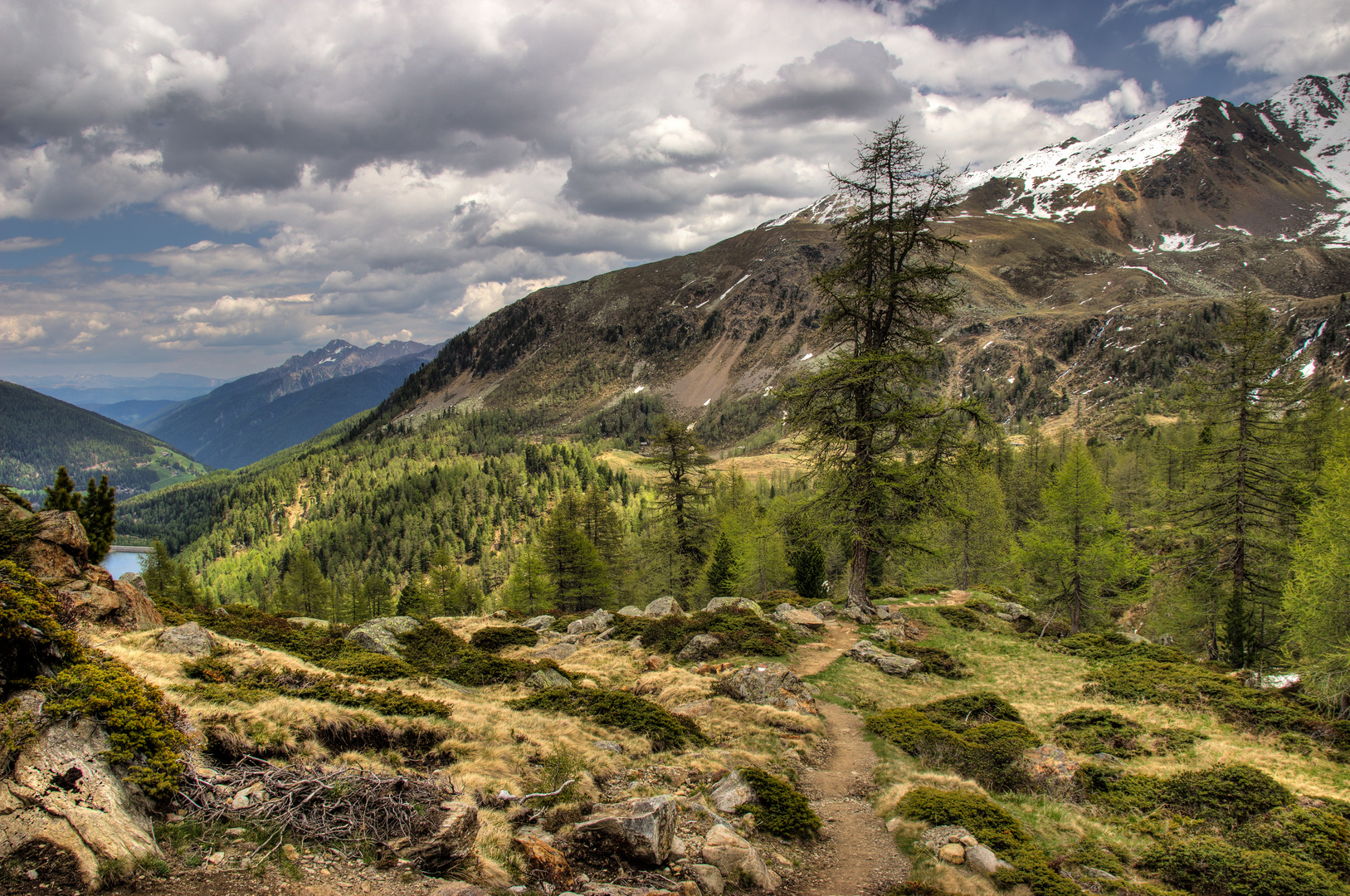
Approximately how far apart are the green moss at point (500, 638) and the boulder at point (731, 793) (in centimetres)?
1614

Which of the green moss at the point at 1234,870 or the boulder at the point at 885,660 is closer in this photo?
the green moss at the point at 1234,870

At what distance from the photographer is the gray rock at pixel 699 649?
893 inches

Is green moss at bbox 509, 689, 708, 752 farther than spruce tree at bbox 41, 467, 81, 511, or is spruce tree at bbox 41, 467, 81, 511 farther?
spruce tree at bbox 41, 467, 81, 511

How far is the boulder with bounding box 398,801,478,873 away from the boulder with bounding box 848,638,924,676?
58.7 feet

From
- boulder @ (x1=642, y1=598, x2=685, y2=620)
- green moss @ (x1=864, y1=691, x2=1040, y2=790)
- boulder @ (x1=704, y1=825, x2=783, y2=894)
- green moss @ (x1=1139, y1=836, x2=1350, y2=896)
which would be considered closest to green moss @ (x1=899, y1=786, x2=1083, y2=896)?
green moss @ (x1=1139, y1=836, x2=1350, y2=896)

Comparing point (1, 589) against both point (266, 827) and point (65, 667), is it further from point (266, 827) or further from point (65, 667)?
point (266, 827)

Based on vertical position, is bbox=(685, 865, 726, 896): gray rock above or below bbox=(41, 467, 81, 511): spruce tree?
below

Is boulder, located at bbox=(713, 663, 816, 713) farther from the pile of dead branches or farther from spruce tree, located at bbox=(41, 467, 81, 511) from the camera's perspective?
spruce tree, located at bbox=(41, 467, 81, 511)

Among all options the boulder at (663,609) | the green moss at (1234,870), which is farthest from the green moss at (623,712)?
the boulder at (663,609)

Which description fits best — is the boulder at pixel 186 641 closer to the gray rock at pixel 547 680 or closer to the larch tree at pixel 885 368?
the gray rock at pixel 547 680

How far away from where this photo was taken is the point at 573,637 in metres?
27.3

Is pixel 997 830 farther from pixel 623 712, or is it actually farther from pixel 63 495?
pixel 63 495

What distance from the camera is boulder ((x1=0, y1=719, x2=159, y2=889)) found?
589 cm

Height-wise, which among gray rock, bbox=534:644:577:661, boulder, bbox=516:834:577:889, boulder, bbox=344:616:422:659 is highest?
boulder, bbox=516:834:577:889
